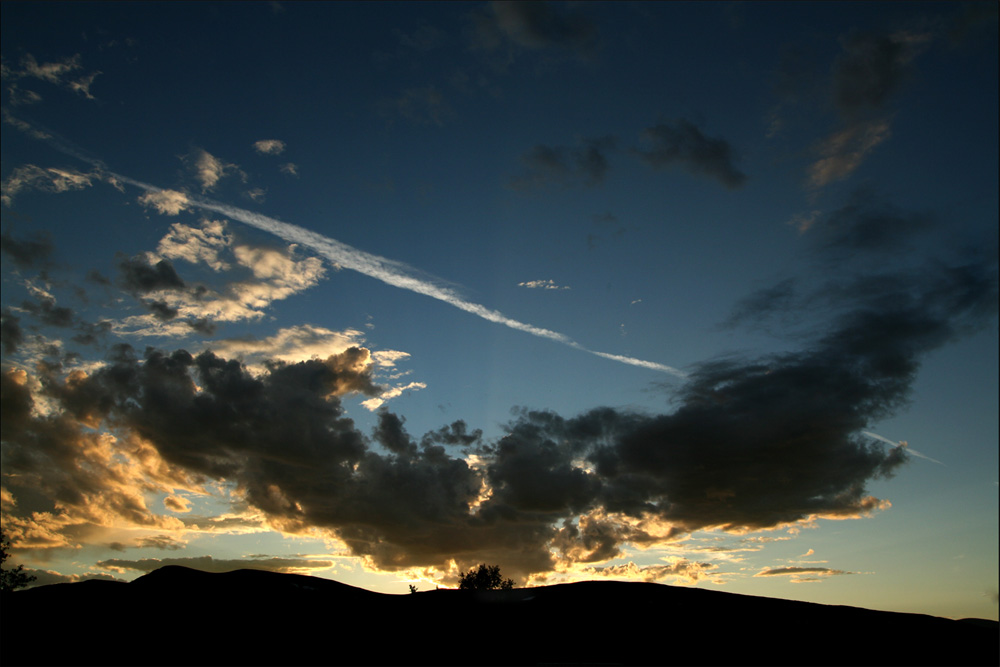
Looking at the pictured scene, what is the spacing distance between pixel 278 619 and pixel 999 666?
68.1 ft

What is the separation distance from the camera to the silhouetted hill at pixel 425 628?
1451cm

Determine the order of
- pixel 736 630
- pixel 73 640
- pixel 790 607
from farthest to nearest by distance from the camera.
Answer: pixel 790 607 → pixel 736 630 → pixel 73 640

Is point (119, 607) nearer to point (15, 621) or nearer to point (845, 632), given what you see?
point (15, 621)

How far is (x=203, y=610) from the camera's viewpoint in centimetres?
1508

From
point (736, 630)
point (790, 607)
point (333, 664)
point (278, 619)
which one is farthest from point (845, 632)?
point (278, 619)

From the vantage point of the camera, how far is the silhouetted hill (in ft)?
47.6

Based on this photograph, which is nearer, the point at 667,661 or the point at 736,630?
the point at 667,661

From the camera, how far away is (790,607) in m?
18.2

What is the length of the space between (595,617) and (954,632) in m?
11.6

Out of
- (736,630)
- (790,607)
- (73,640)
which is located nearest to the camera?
(73,640)

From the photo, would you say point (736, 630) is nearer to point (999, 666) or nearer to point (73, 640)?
point (999, 666)

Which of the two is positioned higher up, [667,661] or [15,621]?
[15,621]

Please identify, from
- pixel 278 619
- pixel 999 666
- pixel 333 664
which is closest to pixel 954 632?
pixel 999 666

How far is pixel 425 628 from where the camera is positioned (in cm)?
1648
